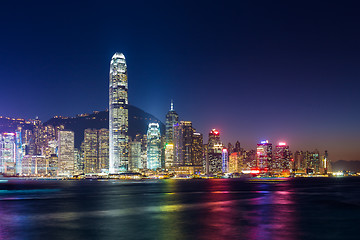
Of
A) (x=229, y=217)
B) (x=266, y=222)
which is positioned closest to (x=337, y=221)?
(x=266, y=222)

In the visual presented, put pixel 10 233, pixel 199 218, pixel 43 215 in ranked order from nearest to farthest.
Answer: pixel 10 233
pixel 199 218
pixel 43 215

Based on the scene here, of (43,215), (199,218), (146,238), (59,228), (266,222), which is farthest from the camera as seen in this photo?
(43,215)

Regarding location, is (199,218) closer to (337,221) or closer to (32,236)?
(337,221)

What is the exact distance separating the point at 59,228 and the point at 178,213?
17876mm

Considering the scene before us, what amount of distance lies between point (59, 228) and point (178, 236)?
1358cm

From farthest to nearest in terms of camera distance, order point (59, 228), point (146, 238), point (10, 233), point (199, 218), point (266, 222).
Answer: point (199, 218), point (266, 222), point (59, 228), point (10, 233), point (146, 238)

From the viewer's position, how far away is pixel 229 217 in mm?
51844

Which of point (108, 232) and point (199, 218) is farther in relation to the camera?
point (199, 218)

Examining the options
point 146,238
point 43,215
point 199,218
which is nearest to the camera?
point 146,238

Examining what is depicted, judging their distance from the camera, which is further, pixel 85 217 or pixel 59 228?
pixel 85 217

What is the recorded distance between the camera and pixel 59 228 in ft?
143

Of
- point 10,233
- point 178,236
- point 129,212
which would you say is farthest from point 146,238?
point 129,212

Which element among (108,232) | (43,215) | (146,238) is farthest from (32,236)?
(43,215)

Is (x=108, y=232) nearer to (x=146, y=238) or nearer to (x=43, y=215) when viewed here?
(x=146, y=238)
